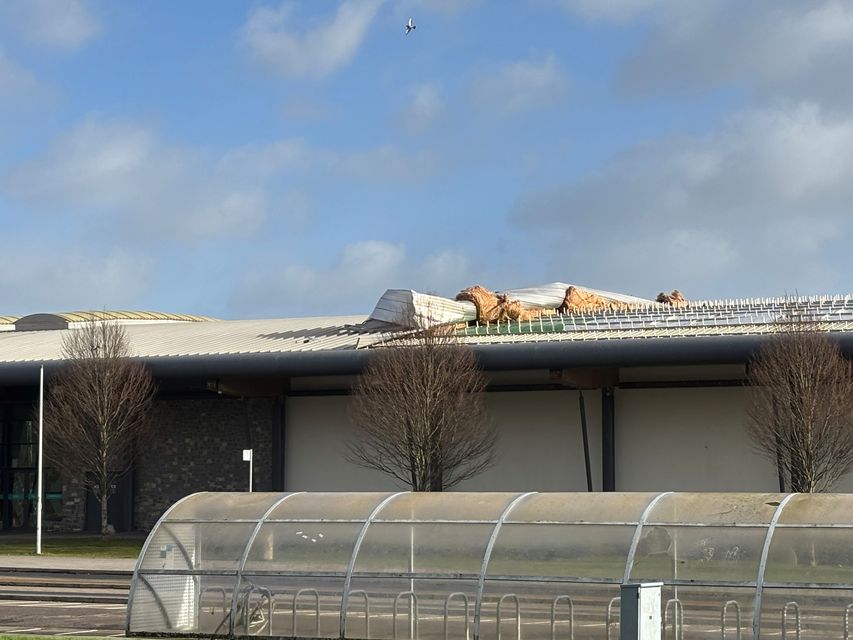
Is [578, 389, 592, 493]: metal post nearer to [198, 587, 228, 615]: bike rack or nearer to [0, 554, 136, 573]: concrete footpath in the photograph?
[0, 554, 136, 573]: concrete footpath

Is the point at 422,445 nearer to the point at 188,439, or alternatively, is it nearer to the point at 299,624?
the point at 188,439

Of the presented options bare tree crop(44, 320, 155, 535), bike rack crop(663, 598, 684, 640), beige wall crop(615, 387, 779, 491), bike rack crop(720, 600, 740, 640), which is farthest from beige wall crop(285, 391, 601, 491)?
bike rack crop(720, 600, 740, 640)

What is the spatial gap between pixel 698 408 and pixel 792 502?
82.4ft

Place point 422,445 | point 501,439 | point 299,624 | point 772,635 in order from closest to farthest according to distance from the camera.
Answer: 1. point 772,635
2. point 299,624
3. point 422,445
4. point 501,439

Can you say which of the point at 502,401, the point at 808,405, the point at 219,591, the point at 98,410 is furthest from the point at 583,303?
the point at 219,591

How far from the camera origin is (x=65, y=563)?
127 feet

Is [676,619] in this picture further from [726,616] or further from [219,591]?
[219,591]

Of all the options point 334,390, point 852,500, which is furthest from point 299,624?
point 334,390

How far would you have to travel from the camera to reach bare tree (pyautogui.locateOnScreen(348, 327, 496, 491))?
42.1 meters

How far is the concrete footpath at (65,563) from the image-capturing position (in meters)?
36.5

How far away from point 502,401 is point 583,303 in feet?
32.1

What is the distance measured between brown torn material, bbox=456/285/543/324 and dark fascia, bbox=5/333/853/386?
21.8 ft

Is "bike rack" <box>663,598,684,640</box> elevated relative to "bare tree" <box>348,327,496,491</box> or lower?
lower

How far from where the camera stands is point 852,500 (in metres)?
18.1
